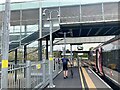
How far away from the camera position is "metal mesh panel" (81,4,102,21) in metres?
25.5

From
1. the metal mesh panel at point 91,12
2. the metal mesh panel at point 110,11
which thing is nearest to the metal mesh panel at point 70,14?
the metal mesh panel at point 91,12

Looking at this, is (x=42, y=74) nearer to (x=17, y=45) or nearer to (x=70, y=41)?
(x=17, y=45)

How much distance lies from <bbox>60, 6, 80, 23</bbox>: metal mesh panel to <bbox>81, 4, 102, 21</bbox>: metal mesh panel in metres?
0.71

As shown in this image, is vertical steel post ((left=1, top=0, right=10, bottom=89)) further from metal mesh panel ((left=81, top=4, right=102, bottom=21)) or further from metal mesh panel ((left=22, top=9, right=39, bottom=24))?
metal mesh panel ((left=22, top=9, right=39, bottom=24))

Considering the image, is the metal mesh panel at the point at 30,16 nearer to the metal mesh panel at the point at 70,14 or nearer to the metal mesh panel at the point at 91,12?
the metal mesh panel at the point at 70,14

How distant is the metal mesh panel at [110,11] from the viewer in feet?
81.1

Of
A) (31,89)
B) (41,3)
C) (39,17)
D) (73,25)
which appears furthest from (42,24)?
(31,89)

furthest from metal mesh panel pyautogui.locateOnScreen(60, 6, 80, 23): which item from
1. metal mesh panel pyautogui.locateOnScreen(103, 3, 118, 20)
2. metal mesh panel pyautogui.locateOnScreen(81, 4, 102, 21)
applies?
metal mesh panel pyautogui.locateOnScreen(103, 3, 118, 20)

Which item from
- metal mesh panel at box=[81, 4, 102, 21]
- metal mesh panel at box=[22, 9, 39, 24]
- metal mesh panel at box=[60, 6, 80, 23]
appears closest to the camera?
metal mesh panel at box=[81, 4, 102, 21]

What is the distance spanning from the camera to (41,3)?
2700 cm

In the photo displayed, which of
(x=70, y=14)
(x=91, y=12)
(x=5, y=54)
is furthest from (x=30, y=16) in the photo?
(x=5, y=54)

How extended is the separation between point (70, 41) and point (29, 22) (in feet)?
59.3

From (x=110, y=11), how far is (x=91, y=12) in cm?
217

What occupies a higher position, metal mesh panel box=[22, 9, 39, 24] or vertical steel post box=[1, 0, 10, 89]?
metal mesh panel box=[22, 9, 39, 24]
